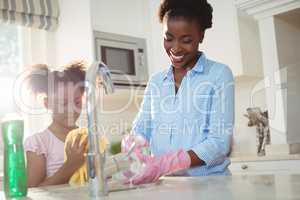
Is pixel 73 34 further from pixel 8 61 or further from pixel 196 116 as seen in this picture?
pixel 196 116

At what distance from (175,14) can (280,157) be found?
116 cm

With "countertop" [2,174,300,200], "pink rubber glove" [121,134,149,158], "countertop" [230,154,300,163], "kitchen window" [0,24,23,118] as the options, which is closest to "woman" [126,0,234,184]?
"pink rubber glove" [121,134,149,158]

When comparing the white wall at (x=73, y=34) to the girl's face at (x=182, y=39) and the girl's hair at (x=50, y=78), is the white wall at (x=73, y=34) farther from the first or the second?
the girl's face at (x=182, y=39)

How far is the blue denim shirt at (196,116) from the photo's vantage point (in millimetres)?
1152

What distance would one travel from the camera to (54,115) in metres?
1.52

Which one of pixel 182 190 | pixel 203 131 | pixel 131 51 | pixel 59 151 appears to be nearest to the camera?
pixel 182 190

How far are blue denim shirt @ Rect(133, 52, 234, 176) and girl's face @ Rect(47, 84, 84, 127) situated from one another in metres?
0.27

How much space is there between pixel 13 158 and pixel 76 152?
36 cm

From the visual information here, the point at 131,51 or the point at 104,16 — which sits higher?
the point at 104,16

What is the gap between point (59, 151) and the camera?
1.48 meters

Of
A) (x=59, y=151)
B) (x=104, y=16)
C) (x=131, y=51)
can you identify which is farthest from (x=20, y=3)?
(x=59, y=151)

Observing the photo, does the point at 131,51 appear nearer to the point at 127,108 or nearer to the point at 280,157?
the point at 127,108

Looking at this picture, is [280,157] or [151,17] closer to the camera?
[280,157]

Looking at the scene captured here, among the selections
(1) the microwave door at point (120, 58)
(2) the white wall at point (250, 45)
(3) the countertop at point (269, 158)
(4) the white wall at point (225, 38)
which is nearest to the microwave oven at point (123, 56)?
(1) the microwave door at point (120, 58)
